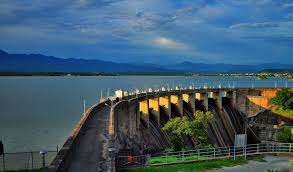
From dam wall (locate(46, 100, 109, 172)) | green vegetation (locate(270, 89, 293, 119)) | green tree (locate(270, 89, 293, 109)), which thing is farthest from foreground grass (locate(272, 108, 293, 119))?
dam wall (locate(46, 100, 109, 172))

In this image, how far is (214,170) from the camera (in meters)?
29.7

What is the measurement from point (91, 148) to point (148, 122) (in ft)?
88.0

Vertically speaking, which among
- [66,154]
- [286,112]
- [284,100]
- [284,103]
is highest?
[284,100]

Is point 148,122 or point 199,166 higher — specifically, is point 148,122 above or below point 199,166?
above

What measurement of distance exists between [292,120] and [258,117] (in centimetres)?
639

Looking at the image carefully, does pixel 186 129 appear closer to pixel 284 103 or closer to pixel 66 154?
pixel 66 154

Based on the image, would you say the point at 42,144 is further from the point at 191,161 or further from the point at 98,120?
the point at 191,161

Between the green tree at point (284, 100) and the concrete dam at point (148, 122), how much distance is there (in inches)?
74.8

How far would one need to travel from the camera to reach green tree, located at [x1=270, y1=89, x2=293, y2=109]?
243 feet

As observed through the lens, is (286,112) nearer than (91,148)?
No

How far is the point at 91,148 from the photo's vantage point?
90.7 feet

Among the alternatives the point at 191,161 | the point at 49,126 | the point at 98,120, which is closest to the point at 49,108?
the point at 49,126

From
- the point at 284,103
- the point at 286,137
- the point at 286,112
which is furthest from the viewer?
the point at 284,103

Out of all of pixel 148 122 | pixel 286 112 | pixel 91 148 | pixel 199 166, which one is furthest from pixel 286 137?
pixel 91 148
